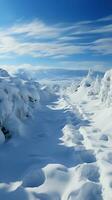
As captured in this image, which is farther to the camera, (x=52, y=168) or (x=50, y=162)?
(x=50, y=162)

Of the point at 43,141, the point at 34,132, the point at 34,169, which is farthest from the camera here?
the point at 34,132

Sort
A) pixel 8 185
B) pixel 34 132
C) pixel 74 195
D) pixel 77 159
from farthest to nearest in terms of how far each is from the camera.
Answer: pixel 34 132 → pixel 77 159 → pixel 8 185 → pixel 74 195

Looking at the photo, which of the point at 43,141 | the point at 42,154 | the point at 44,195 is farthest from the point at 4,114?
the point at 44,195

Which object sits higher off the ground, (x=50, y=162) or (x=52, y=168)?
(x=50, y=162)

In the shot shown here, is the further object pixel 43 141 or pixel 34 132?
pixel 34 132

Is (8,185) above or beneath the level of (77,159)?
beneath

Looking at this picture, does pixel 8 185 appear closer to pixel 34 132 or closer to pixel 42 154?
pixel 42 154

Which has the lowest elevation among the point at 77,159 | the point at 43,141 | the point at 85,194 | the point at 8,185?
the point at 85,194
